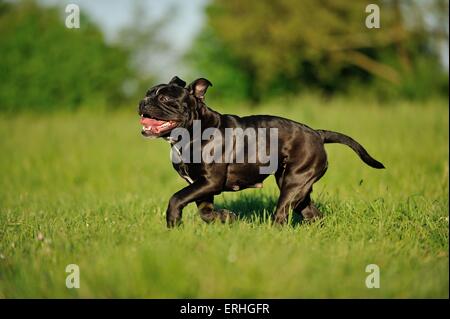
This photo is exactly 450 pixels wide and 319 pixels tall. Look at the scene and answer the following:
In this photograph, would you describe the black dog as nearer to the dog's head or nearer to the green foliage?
the dog's head

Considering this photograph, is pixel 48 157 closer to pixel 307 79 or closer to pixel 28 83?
pixel 28 83

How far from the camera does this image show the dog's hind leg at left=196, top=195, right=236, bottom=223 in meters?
5.90

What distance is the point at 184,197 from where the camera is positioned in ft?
17.8

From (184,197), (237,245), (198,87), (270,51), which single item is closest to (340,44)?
(270,51)

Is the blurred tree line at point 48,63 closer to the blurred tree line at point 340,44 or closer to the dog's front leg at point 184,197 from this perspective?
the blurred tree line at point 340,44

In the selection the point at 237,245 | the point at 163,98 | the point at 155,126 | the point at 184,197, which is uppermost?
the point at 163,98

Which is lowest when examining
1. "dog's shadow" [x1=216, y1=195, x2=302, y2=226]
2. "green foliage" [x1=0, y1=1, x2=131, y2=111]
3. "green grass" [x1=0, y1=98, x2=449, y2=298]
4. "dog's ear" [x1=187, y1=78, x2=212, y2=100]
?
"green grass" [x1=0, y1=98, x2=449, y2=298]

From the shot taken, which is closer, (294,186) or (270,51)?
(294,186)

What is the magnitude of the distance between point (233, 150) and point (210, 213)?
68 centimetres

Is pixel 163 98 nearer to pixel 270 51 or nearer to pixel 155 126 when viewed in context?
pixel 155 126

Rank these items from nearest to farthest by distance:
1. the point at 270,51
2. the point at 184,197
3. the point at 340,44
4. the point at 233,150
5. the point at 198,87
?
the point at 184,197 < the point at 233,150 < the point at 198,87 < the point at 340,44 < the point at 270,51

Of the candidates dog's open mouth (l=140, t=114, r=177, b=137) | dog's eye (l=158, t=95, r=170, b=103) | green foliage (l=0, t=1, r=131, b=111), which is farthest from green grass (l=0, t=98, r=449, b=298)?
green foliage (l=0, t=1, r=131, b=111)

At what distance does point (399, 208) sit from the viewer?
21.7 feet

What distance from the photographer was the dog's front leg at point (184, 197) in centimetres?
543
